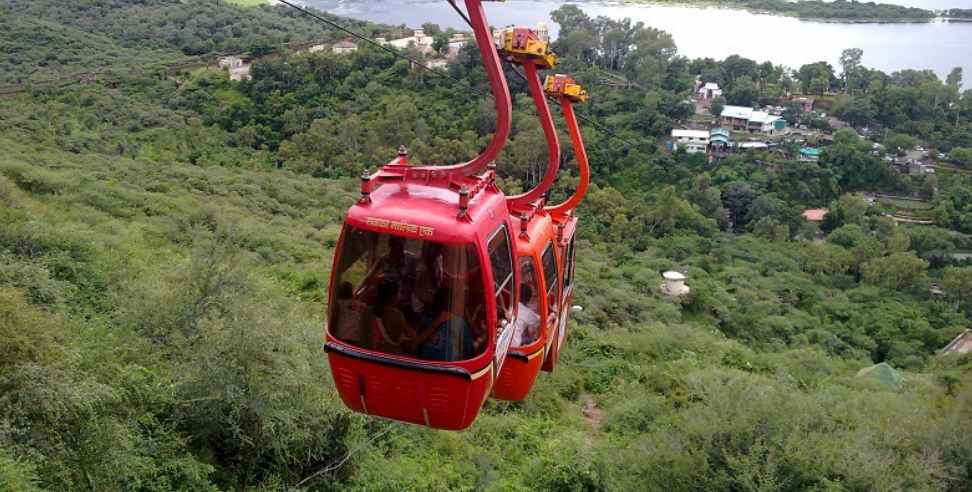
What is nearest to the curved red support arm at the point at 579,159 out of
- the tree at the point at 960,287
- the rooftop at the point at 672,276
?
the rooftop at the point at 672,276

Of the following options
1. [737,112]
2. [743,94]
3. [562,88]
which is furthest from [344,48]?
[562,88]

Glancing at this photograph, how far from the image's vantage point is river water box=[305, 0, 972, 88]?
56.9 metres

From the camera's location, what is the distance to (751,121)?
40.5 m

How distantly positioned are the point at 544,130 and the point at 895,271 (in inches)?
1031

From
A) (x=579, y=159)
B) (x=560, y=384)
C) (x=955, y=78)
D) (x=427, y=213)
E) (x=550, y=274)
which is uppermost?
(x=427, y=213)

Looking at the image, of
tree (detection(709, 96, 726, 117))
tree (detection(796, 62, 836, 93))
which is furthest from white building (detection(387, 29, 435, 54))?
tree (detection(796, 62, 836, 93))

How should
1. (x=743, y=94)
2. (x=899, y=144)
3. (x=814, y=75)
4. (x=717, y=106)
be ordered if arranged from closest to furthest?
(x=899, y=144), (x=717, y=106), (x=743, y=94), (x=814, y=75)

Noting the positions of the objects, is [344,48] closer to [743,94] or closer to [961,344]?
[743,94]

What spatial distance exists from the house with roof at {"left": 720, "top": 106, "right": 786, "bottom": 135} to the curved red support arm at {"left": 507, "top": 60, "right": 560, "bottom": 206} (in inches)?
1527

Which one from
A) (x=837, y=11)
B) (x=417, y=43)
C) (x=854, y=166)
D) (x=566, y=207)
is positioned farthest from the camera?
Answer: (x=837, y=11)

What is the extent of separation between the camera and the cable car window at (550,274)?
204 inches

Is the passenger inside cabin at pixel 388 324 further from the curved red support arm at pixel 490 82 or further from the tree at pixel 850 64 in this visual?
the tree at pixel 850 64

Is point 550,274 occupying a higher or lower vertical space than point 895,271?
higher

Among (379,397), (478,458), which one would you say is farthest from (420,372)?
(478,458)
